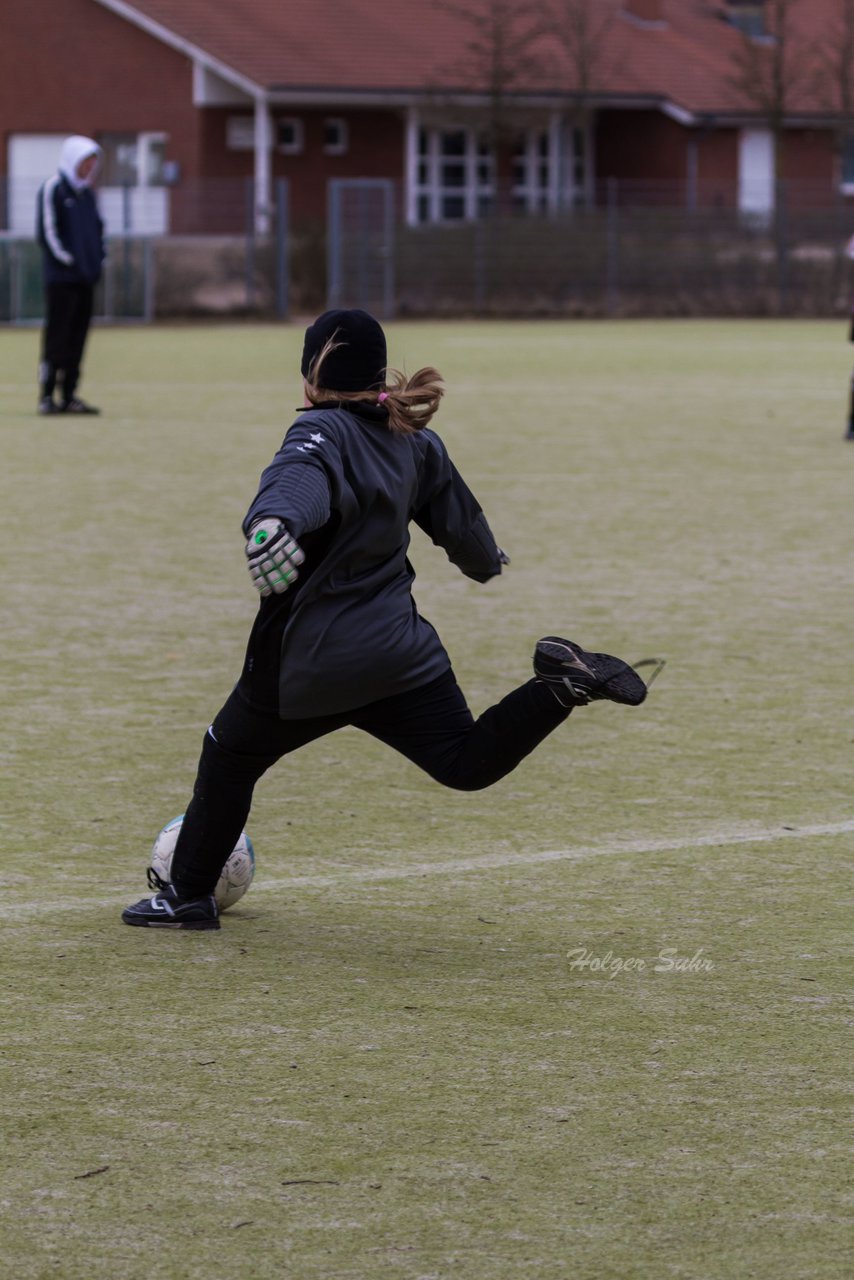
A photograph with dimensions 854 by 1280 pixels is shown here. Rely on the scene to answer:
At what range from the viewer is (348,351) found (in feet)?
16.0

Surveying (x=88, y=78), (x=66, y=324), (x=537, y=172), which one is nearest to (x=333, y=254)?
(x=88, y=78)

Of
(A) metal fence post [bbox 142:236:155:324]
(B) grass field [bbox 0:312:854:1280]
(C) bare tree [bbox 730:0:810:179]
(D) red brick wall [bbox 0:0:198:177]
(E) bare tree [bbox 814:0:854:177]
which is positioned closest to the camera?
(B) grass field [bbox 0:312:854:1280]

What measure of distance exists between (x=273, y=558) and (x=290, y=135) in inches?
1906

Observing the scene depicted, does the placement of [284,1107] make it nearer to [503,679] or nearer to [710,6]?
[503,679]

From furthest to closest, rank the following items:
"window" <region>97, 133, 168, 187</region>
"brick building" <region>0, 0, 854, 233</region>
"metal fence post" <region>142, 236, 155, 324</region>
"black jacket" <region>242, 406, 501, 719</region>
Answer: "window" <region>97, 133, 168, 187</region>, "brick building" <region>0, 0, 854, 233</region>, "metal fence post" <region>142, 236, 155, 324</region>, "black jacket" <region>242, 406, 501, 719</region>

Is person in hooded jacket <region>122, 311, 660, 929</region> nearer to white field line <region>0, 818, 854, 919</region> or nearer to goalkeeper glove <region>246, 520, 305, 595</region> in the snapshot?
goalkeeper glove <region>246, 520, 305, 595</region>

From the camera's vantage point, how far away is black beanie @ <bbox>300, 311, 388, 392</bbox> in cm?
486

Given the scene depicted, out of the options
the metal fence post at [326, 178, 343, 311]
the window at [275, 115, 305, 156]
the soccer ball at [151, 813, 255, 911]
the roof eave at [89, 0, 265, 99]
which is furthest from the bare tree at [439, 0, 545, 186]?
the soccer ball at [151, 813, 255, 911]

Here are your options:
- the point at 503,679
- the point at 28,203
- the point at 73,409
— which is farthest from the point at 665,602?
the point at 28,203

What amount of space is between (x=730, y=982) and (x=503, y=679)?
348 cm

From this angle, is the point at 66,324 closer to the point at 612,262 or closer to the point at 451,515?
the point at 451,515

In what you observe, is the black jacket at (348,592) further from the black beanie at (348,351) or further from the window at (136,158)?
the window at (136,158)

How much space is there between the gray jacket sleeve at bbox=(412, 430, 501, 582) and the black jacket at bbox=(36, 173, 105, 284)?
44.9 feet

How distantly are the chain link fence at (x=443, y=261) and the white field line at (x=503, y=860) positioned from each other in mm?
31704
